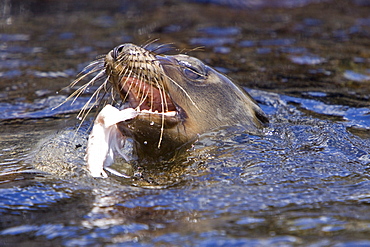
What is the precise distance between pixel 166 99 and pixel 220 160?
61 centimetres

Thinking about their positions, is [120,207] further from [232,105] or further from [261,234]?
[232,105]

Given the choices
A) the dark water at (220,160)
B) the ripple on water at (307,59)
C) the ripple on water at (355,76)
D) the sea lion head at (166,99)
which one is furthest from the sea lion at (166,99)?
the ripple on water at (307,59)

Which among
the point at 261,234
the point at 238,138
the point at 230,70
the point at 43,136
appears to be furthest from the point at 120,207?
the point at 230,70

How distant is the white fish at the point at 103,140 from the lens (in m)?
4.05

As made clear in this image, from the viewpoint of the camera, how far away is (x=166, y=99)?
14.3 ft

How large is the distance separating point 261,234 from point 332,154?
160cm

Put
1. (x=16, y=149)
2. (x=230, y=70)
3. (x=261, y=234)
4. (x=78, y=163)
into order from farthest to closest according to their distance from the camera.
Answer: (x=230, y=70)
(x=16, y=149)
(x=78, y=163)
(x=261, y=234)

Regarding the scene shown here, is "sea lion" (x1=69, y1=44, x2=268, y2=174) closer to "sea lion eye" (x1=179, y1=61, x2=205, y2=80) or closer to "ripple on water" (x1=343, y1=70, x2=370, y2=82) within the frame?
"sea lion eye" (x1=179, y1=61, x2=205, y2=80)

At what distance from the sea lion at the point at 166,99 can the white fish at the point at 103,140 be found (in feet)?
0.33

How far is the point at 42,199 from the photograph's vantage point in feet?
12.6

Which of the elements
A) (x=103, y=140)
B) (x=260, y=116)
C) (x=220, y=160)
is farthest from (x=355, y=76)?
(x=103, y=140)

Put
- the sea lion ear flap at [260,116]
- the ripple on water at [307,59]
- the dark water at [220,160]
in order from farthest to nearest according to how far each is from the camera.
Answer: the ripple on water at [307,59] → the sea lion ear flap at [260,116] → the dark water at [220,160]

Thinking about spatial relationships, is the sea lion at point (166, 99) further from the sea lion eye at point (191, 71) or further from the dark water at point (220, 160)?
the dark water at point (220, 160)

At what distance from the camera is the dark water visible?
3.30m
